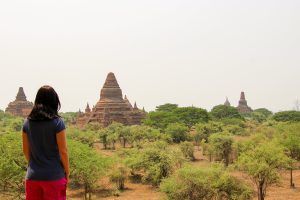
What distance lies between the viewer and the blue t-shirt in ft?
15.1

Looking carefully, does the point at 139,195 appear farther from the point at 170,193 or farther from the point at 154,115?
the point at 154,115

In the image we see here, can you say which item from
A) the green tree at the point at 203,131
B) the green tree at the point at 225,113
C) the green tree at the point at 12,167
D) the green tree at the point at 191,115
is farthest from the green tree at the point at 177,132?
the green tree at the point at 12,167

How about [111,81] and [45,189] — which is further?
[111,81]

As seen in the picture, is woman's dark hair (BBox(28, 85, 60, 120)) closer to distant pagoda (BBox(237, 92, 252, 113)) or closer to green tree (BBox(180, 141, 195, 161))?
green tree (BBox(180, 141, 195, 161))

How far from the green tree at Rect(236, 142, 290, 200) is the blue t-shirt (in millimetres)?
19947

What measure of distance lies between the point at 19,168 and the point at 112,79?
210 ft

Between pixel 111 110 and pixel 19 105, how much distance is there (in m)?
40.0

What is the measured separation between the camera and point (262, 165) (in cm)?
2291

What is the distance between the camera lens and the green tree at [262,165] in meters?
23.3

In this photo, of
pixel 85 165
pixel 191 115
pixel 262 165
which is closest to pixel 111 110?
pixel 191 115

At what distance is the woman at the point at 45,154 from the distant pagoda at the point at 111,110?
67243 mm

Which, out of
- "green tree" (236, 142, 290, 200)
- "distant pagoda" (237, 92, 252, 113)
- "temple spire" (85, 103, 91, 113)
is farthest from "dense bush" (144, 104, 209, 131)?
"distant pagoda" (237, 92, 252, 113)

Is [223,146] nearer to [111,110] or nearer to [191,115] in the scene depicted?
→ [191,115]

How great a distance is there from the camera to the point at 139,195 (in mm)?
28641
